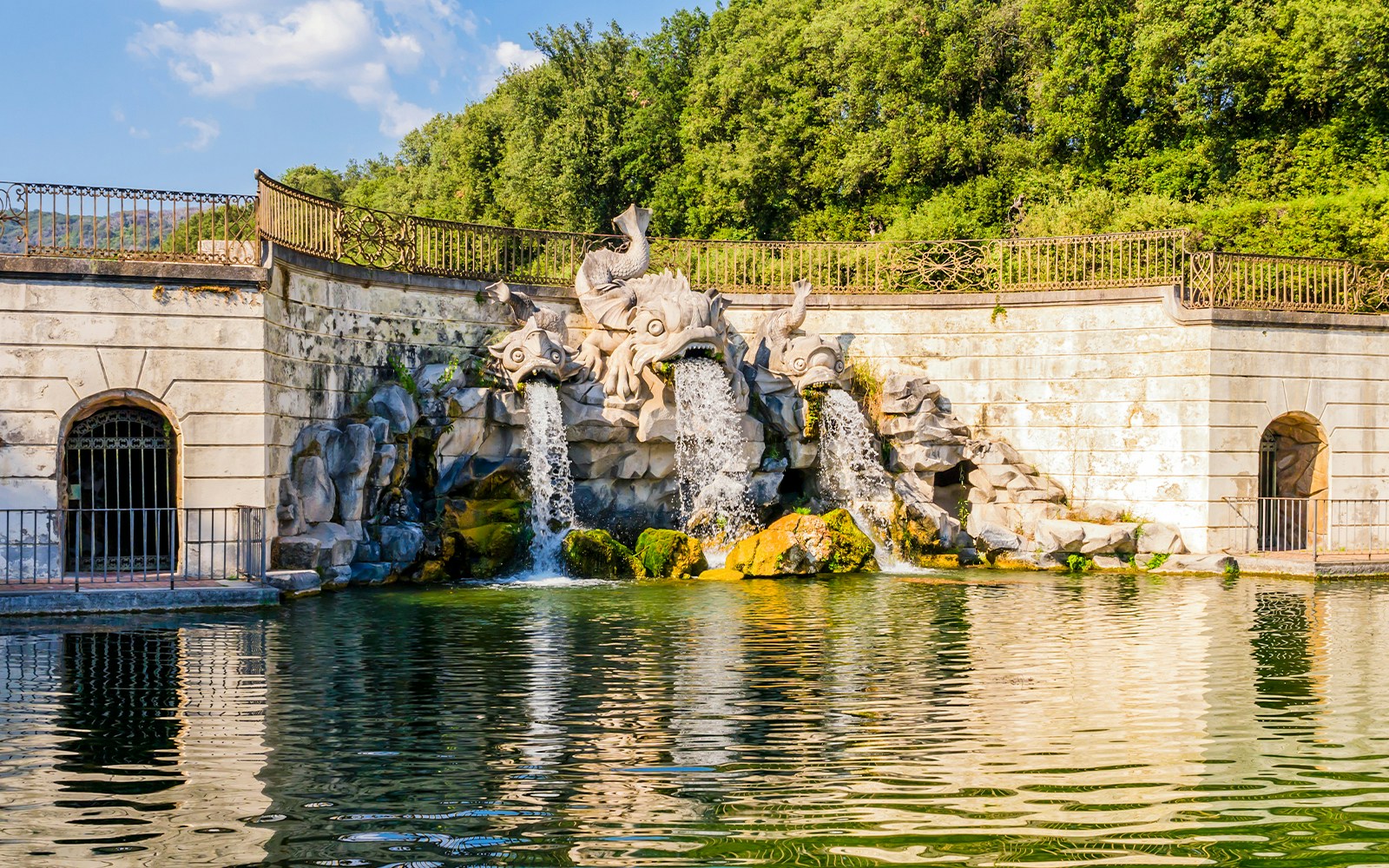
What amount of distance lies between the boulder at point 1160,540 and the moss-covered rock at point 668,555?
326 inches

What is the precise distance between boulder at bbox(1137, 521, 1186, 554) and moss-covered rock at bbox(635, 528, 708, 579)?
8.29 metres

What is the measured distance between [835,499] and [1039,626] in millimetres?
9296

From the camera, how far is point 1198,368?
2431 centimetres

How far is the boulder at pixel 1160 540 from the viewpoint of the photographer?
Result: 24.4 metres

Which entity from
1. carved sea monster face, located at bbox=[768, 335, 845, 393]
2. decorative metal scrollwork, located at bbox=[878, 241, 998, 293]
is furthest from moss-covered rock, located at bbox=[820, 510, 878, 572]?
decorative metal scrollwork, located at bbox=[878, 241, 998, 293]

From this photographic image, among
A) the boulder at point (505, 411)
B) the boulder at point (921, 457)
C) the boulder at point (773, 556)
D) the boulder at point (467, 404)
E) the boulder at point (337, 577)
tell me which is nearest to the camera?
the boulder at point (337, 577)

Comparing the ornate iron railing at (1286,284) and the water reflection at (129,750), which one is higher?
the ornate iron railing at (1286,284)

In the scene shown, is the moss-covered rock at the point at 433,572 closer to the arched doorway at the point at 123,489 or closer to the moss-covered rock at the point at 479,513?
the moss-covered rock at the point at 479,513

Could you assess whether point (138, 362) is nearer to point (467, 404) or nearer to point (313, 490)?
point (313, 490)

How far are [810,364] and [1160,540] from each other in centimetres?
710

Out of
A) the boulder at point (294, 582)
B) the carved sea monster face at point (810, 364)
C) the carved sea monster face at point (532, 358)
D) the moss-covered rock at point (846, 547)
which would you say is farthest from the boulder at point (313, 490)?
the carved sea monster face at point (810, 364)

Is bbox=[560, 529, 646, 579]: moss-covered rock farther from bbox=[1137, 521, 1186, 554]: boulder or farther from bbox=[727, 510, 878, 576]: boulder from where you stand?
bbox=[1137, 521, 1186, 554]: boulder

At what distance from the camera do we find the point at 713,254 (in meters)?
30.7

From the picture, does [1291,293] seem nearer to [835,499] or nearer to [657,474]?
[835,499]
